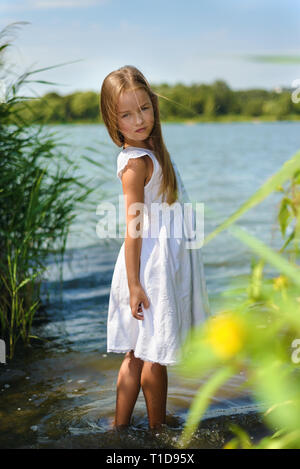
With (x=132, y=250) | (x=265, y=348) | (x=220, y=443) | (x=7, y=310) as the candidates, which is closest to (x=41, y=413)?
(x=220, y=443)

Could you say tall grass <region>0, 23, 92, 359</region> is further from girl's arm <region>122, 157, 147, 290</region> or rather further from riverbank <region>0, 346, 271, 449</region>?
girl's arm <region>122, 157, 147, 290</region>

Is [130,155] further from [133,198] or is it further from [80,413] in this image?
[80,413]

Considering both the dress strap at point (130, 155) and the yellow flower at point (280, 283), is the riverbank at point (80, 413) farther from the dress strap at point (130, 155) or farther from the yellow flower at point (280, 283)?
the yellow flower at point (280, 283)

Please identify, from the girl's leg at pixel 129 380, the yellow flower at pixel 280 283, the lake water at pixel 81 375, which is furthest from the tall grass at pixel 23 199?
the yellow flower at pixel 280 283

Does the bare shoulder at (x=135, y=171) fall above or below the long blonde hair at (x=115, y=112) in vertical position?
below

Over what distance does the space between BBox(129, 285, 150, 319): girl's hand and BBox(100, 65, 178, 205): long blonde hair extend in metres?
0.37

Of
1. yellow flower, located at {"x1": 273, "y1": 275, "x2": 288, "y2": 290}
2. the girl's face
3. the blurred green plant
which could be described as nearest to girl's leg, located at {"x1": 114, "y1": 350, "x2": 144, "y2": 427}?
the girl's face

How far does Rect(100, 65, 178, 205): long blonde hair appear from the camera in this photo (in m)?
2.11

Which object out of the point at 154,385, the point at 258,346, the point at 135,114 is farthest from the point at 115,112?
the point at 258,346

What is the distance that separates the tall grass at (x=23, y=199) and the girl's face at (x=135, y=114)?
5.06 feet

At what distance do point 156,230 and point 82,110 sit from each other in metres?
2.40

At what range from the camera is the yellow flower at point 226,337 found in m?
0.57

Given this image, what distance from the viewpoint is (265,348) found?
60 centimetres
